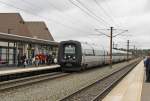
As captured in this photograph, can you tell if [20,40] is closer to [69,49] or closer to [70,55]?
[69,49]

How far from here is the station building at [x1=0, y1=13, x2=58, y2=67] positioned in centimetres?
3778

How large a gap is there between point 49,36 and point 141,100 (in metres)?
73.5

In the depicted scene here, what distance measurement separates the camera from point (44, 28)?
87188 millimetres

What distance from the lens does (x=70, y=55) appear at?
3534 cm

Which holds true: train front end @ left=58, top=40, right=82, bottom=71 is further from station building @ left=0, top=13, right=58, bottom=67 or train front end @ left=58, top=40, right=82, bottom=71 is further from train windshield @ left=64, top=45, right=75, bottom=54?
station building @ left=0, top=13, right=58, bottom=67

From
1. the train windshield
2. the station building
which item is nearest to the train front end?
the train windshield

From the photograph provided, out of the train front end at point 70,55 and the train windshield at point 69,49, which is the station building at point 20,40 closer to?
the train front end at point 70,55

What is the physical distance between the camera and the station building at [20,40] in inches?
1487

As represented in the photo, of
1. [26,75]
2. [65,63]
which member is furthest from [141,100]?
[65,63]

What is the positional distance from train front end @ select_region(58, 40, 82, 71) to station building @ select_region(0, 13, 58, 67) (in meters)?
4.09

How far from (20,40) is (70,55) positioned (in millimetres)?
4791

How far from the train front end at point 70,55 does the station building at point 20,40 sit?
4.09 meters

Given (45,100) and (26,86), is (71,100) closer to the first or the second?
(45,100)

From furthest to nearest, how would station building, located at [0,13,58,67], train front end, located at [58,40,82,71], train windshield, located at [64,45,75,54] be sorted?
1. station building, located at [0,13,58,67]
2. train windshield, located at [64,45,75,54]
3. train front end, located at [58,40,82,71]
